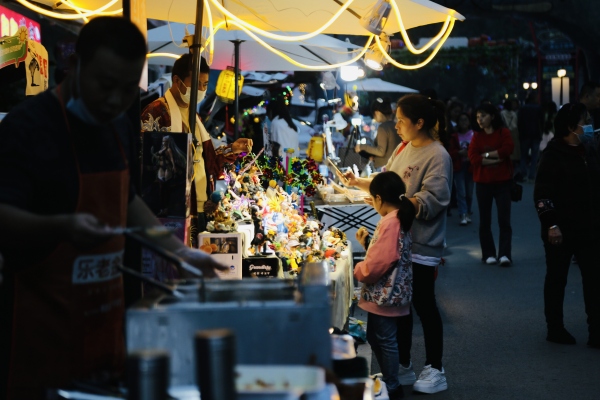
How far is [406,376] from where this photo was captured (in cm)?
609

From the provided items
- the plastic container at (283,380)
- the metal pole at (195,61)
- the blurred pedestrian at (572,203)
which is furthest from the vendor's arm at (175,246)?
the blurred pedestrian at (572,203)

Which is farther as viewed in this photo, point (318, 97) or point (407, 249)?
point (318, 97)

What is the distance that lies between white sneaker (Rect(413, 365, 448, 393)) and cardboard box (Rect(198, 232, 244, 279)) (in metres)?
1.49

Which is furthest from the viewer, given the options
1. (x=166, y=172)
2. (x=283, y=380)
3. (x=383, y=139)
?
(x=383, y=139)

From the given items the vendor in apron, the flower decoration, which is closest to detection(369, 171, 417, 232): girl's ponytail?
the flower decoration

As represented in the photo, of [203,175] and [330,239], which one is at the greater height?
[203,175]

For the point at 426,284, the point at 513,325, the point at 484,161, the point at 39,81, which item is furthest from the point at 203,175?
the point at 484,161

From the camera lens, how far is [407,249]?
18.1 feet

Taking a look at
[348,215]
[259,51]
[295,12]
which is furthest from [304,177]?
[259,51]

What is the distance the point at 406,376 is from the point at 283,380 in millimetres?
4214

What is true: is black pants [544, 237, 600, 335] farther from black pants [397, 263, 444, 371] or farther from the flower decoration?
the flower decoration

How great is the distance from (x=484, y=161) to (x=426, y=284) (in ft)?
16.1

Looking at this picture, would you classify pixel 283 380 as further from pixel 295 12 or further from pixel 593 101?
pixel 593 101

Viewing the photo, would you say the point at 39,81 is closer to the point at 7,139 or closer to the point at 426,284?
the point at 426,284
